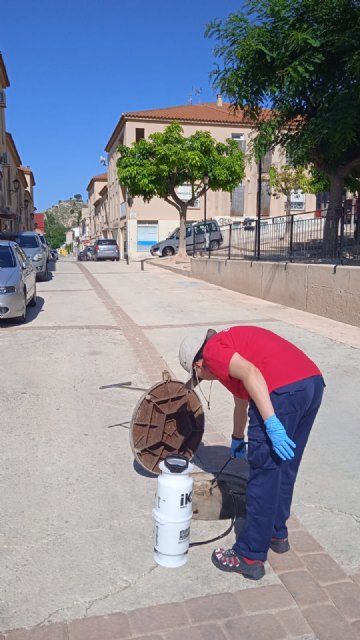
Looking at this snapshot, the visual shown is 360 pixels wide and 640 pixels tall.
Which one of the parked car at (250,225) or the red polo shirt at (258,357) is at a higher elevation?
the parked car at (250,225)

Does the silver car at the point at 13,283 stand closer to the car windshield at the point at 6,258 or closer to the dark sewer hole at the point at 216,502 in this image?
the car windshield at the point at 6,258

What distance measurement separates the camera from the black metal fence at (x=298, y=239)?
1026cm

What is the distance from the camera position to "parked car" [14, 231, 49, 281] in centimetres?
1740

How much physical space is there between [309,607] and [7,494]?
2.01 meters

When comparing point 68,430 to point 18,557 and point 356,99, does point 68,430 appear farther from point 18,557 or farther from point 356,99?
point 356,99

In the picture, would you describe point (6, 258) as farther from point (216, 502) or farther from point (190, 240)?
point (190, 240)

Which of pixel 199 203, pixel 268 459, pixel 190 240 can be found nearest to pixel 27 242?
pixel 190 240

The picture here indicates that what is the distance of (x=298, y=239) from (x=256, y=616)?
10307 millimetres

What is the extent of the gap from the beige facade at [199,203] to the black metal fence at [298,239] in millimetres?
27540

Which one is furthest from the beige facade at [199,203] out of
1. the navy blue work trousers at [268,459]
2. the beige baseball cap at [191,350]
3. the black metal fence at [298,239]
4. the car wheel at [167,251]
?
the navy blue work trousers at [268,459]

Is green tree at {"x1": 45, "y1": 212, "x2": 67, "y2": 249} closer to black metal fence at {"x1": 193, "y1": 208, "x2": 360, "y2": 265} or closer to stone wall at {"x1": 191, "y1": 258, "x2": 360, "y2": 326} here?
black metal fence at {"x1": 193, "y1": 208, "x2": 360, "y2": 265}

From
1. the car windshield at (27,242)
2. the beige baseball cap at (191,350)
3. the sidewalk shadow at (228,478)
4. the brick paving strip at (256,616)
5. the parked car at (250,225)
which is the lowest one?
the brick paving strip at (256,616)

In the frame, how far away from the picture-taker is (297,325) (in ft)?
31.3

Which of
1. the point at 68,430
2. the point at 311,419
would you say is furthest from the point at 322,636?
the point at 68,430
